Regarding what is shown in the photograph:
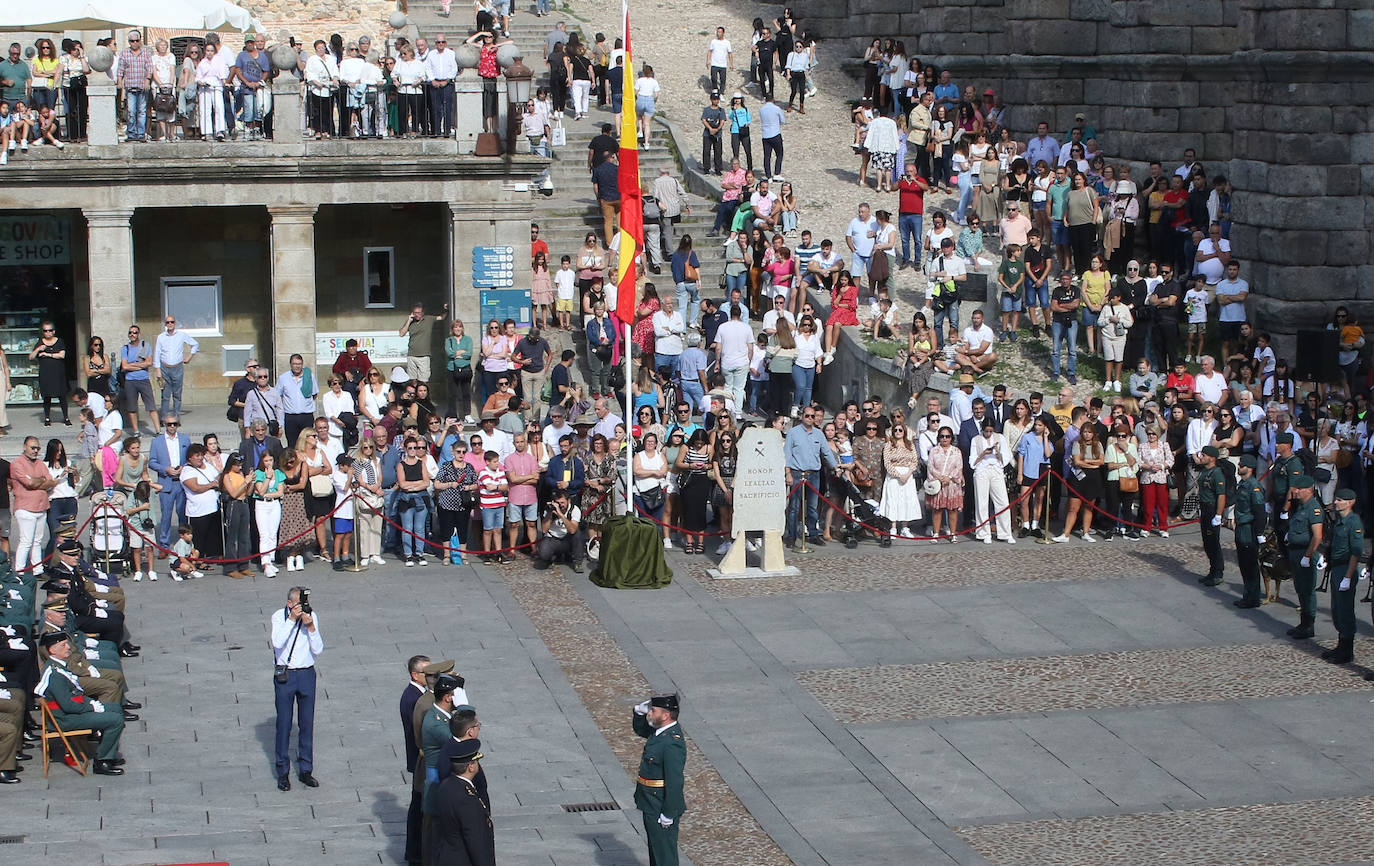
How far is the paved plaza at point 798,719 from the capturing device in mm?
13656

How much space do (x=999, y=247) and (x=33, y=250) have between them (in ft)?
47.0

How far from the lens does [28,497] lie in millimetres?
19828

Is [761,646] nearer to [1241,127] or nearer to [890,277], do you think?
[890,277]

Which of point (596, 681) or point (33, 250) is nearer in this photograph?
point (596, 681)

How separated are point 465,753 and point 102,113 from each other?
57.8 feet

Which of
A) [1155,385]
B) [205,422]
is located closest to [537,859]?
[1155,385]

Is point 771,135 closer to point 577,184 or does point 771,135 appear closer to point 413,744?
point 577,184

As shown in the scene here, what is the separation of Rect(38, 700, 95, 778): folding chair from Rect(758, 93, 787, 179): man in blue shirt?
762 inches

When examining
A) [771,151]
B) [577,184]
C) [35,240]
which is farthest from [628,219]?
[35,240]

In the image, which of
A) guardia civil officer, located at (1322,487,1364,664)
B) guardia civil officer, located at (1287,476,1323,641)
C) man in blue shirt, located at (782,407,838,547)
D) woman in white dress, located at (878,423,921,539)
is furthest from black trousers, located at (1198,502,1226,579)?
man in blue shirt, located at (782,407,838,547)

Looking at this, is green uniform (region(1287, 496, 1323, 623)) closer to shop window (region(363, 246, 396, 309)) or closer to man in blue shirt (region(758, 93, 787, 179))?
man in blue shirt (region(758, 93, 787, 179))

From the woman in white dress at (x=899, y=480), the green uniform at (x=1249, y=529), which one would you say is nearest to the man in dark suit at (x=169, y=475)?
the woman in white dress at (x=899, y=480)

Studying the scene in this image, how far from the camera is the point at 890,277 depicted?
2823 centimetres

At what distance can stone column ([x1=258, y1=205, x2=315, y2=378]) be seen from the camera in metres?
27.6
